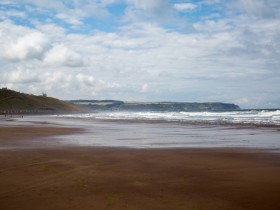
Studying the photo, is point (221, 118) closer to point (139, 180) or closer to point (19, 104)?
point (139, 180)

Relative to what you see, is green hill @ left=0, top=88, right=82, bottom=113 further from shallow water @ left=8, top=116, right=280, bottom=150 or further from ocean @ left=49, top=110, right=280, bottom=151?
shallow water @ left=8, top=116, right=280, bottom=150

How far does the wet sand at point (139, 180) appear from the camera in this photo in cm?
646

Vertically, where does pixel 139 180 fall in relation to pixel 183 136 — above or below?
below

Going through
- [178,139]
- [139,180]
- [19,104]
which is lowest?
[139,180]

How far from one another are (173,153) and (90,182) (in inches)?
230

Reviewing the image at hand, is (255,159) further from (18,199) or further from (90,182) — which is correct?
(18,199)

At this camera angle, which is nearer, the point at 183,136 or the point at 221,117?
the point at 183,136

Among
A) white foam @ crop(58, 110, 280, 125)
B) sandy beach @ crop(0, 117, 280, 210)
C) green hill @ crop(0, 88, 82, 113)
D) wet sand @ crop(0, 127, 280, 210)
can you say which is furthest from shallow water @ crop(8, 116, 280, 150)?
green hill @ crop(0, 88, 82, 113)

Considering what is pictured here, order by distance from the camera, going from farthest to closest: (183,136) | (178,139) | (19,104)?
1. (19,104)
2. (183,136)
3. (178,139)

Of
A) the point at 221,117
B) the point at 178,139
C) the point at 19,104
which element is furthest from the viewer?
the point at 19,104

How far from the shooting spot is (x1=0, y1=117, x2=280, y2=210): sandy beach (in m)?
6.46

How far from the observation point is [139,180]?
8.38 meters

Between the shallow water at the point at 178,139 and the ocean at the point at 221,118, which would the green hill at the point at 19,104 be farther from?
the shallow water at the point at 178,139

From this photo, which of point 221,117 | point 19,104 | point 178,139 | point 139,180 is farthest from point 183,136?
point 19,104
